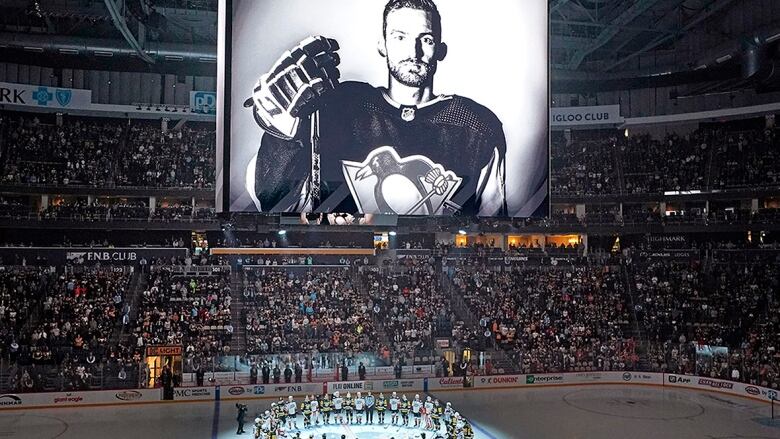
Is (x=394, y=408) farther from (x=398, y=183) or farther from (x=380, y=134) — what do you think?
(x=380, y=134)

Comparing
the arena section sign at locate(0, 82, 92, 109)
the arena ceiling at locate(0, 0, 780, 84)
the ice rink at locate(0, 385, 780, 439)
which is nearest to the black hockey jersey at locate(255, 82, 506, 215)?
the ice rink at locate(0, 385, 780, 439)

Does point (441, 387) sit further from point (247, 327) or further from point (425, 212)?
point (425, 212)

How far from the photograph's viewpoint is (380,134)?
23.1 m

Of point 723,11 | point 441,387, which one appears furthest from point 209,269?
point 723,11

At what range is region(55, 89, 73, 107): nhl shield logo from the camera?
137 ft

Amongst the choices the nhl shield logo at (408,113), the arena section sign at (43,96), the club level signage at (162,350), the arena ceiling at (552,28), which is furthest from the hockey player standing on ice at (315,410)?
the arena section sign at (43,96)

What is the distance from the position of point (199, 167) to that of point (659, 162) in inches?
1090

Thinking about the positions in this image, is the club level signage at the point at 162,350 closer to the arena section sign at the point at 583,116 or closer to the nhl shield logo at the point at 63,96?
the nhl shield logo at the point at 63,96

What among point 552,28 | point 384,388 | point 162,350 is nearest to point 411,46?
point 384,388

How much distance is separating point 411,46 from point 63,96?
26902 millimetres

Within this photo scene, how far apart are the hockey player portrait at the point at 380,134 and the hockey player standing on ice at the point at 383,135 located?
1.2 inches

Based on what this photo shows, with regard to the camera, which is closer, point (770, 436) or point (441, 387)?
point (770, 436)

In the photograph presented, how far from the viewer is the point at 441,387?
31547 mm

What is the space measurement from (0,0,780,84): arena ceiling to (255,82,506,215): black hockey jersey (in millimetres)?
→ 12426
